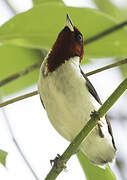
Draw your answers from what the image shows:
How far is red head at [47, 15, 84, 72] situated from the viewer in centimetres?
211

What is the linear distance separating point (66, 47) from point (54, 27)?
0.86 m

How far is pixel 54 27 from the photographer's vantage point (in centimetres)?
138

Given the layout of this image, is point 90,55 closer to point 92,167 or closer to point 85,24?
point 85,24

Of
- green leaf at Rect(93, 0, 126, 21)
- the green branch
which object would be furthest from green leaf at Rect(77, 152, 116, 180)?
green leaf at Rect(93, 0, 126, 21)

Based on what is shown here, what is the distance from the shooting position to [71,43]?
2291mm

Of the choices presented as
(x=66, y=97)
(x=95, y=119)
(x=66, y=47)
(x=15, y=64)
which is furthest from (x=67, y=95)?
(x=95, y=119)

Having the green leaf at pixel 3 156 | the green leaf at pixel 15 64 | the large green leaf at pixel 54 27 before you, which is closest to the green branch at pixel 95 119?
the green leaf at pixel 3 156

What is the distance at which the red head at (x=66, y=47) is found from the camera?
211cm

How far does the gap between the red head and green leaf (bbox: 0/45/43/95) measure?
253 mm

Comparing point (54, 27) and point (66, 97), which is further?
point (66, 97)

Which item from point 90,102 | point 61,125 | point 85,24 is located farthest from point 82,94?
point 85,24

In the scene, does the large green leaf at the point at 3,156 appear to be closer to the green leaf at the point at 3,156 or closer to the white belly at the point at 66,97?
the green leaf at the point at 3,156

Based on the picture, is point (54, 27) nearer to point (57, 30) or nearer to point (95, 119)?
point (57, 30)

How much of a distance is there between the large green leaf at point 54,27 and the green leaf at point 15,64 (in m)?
0.15
